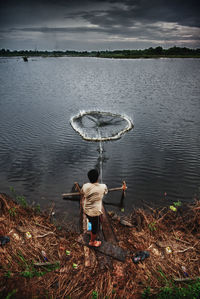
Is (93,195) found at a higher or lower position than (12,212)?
higher

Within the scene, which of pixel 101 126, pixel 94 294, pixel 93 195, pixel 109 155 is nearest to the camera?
pixel 94 294

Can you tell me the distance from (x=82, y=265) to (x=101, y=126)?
11143 millimetres

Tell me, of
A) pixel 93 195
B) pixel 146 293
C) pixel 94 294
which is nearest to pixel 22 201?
pixel 93 195

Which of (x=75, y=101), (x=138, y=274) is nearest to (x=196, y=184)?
(x=138, y=274)

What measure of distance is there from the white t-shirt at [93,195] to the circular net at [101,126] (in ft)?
25.9

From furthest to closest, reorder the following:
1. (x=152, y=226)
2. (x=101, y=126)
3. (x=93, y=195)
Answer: (x=101, y=126) < (x=152, y=226) < (x=93, y=195)

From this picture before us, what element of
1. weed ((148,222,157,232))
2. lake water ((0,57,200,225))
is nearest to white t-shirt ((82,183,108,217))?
weed ((148,222,157,232))

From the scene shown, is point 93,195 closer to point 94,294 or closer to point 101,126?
point 94,294

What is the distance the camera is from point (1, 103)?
2397cm

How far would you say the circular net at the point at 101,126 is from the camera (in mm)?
13019

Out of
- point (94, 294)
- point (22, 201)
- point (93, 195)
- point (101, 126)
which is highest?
point (93, 195)

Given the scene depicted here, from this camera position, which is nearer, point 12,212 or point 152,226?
point 152,226

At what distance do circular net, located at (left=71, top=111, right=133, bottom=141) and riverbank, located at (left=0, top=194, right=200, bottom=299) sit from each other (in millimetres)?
7551

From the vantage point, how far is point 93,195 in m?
4.14
